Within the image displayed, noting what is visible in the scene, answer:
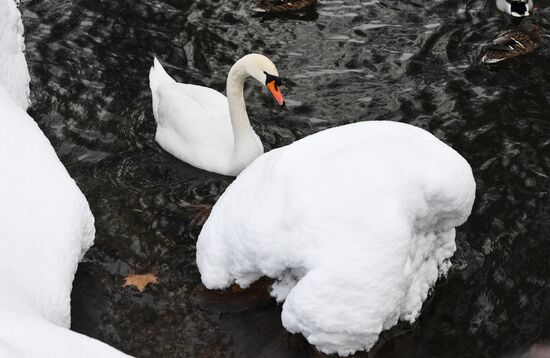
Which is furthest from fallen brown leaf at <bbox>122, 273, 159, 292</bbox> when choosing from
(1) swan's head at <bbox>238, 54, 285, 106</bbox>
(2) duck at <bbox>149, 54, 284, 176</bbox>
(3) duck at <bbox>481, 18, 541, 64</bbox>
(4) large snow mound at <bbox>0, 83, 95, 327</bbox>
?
(3) duck at <bbox>481, 18, 541, 64</bbox>

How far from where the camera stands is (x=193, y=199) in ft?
26.2

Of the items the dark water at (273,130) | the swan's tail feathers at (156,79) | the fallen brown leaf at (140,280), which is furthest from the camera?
the swan's tail feathers at (156,79)

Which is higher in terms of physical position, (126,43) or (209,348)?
(209,348)

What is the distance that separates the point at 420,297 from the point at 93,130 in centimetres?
403

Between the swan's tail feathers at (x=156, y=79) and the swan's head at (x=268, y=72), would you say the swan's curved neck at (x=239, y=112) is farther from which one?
the swan's tail feathers at (x=156, y=79)

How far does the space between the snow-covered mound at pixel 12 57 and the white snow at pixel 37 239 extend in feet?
4.56

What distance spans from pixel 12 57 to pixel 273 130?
2.64 meters

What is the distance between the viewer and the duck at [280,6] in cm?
1095

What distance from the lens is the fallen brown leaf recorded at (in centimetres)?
677

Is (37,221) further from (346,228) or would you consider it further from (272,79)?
(272,79)

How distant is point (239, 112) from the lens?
8.23 meters

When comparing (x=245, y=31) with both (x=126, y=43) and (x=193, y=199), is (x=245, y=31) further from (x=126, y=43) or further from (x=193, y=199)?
(x=193, y=199)

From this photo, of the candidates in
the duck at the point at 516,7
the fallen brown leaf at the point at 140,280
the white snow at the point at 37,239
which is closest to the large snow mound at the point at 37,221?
the white snow at the point at 37,239

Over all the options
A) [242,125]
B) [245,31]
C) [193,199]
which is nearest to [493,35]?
[245,31]
